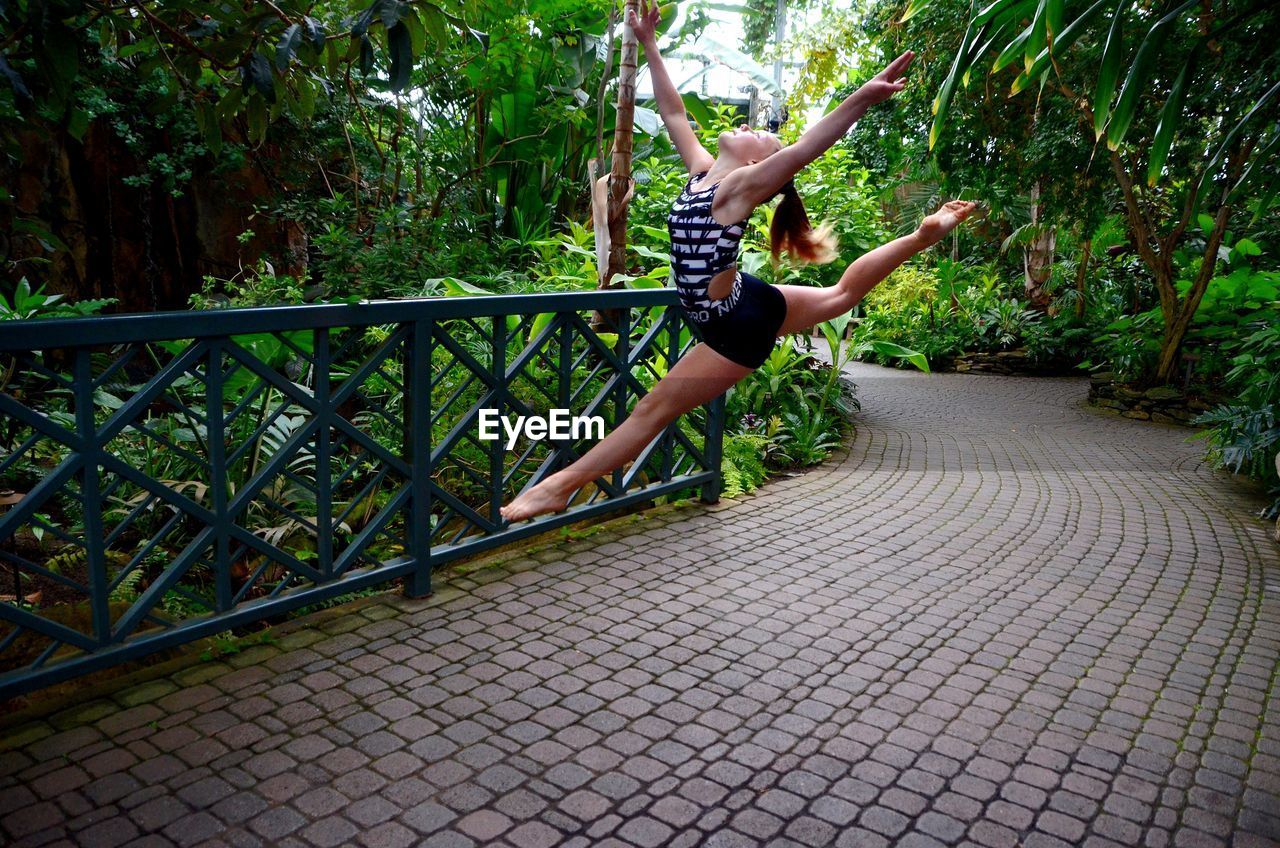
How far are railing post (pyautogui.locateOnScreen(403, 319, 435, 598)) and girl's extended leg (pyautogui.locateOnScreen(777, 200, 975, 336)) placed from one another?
170 cm

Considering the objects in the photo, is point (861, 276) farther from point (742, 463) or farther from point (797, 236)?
point (742, 463)

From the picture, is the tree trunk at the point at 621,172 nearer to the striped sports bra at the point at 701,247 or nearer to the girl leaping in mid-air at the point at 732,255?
the girl leaping in mid-air at the point at 732,255

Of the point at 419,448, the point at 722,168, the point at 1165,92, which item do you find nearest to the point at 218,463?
the point at 419,448

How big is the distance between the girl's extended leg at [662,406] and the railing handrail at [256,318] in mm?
1111

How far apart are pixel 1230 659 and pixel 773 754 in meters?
2.28

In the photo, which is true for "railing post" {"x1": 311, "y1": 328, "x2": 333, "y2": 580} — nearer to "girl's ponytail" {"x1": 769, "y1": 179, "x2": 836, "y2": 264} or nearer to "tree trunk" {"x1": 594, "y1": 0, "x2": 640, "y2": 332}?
"girl's ponytail" {"x1": 769, "y1": 179, "x2": 836, "y2": 264}

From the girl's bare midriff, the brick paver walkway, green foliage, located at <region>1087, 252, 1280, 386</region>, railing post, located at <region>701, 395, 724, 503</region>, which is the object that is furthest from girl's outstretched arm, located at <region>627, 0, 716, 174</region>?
green foliage, located at <region>1087, 252, 1280, 386</region>

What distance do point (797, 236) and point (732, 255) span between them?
0.45 metres

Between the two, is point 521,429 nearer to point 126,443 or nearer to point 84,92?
point 126,443

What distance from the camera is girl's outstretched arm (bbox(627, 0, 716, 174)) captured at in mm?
2891

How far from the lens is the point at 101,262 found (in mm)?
7359

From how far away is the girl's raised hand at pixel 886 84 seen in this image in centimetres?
226

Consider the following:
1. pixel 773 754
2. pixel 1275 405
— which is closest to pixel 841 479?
pixel 1275 405

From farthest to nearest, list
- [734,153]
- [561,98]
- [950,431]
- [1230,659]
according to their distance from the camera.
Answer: [950,431] → [561,98] → [1230,659] → [734,153]
